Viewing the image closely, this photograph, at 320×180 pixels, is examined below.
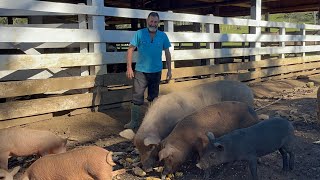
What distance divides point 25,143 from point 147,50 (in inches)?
87.4

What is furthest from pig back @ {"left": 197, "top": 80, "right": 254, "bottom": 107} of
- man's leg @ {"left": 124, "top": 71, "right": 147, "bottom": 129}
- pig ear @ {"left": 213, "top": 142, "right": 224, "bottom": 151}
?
pig ear @ {"left": 213, "top": 142, "right": 224, "bottom": 151}

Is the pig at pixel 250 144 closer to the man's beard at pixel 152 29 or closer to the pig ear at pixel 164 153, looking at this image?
the pig ear at pixel 164 153

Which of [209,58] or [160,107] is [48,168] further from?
[209,58]

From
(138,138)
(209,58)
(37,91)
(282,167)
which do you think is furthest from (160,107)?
(209,58)

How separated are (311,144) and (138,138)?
2307mm

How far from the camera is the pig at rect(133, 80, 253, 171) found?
4.00 m

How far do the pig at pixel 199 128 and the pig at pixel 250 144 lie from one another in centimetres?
29

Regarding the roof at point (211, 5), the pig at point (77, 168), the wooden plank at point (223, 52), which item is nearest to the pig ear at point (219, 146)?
the pig at point (77, 168)

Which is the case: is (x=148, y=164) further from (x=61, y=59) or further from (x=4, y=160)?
(x=61, y=59)

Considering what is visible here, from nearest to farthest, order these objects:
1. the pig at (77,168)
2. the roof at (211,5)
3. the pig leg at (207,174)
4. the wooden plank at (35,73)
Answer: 1. the pig at (77,168)
2. the pig leg at (207,174)
3. the wooden plank at (35,73)
4. the roof at (211,5)

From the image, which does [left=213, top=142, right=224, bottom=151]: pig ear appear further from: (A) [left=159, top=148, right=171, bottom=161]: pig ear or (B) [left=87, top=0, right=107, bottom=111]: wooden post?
(B) [left=87, top=0, right=107, bottom=111]: wooden post

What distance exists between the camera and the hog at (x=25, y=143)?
13.0 ft

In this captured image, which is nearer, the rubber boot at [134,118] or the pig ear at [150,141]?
the pig ear at [150,141]

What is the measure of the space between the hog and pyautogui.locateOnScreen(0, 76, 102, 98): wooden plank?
140 cm
